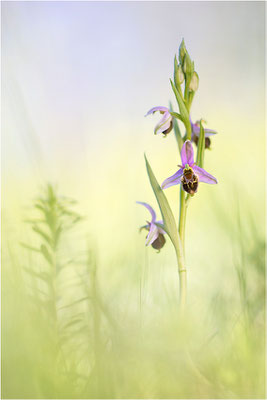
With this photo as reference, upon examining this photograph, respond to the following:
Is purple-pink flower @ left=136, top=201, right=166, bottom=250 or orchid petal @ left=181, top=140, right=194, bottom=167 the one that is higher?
orchid petal @ left=181, top=140, right=194, bottom=167

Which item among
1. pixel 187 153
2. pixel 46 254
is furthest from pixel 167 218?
pixel 46 254

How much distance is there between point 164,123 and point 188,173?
203 mm

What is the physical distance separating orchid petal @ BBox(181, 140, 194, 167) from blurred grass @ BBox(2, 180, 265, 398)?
1.25ft

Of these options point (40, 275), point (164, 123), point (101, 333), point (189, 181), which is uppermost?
point (164, 123)

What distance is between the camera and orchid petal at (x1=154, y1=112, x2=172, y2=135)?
1.47 m

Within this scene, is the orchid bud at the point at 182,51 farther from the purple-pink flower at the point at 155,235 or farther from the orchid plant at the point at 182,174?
the purple-pink flower at the point at 155,235

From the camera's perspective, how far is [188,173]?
1433mm

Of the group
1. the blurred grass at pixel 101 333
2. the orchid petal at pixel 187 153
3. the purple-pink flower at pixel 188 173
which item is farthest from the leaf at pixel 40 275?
the orchid petal at pixel 187 153

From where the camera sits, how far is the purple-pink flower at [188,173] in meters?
1.42

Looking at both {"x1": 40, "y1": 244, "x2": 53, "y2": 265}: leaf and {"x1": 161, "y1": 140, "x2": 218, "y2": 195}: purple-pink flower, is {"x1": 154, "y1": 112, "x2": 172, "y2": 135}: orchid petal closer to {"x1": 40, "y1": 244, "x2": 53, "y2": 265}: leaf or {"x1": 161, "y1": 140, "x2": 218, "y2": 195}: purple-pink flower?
{"x1": 161, "y1": 140, "x2": 218, "y2": 195}: purple-pink flower

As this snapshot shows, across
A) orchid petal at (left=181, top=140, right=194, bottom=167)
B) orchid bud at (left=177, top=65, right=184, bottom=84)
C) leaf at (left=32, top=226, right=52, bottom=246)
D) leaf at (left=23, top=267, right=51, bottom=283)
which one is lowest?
leaf at (left=23, top=267, right=51, bottom=283)

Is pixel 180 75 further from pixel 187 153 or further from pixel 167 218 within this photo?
pixel 167 218

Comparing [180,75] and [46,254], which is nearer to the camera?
[46,254]

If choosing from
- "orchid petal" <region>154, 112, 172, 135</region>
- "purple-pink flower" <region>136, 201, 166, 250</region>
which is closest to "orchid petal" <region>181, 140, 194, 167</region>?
"orchid petal" <region>154, 112, 172, 135</region>
